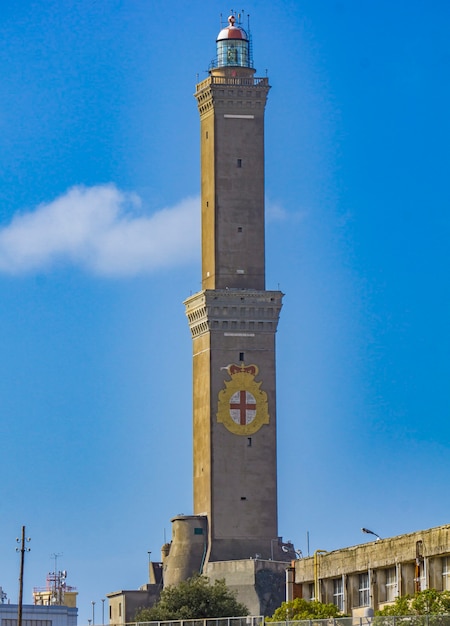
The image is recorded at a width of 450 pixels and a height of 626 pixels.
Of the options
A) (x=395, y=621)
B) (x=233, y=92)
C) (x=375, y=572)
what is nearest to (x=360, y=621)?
(x=395, y=621)

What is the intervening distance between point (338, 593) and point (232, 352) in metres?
51.7

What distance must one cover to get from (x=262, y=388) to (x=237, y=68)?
1164 inches

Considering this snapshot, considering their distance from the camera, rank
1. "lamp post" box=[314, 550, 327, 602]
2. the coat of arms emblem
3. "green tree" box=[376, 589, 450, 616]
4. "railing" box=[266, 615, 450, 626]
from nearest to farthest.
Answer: "railing" box=[266, 615, 450, 626]
"green tree" box=[376, 589, 450, 616]
"lamp post" box=[314, 550, 327, 602]
the coat of arms emblem

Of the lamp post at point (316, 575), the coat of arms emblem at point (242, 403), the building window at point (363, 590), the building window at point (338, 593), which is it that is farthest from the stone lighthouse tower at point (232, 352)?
the building window at point (363, 590)

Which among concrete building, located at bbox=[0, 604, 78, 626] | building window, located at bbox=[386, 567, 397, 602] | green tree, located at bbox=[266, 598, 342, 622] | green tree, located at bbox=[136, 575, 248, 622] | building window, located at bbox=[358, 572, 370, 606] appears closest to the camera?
green tree, located at bbox=[266, 598, 342, 622]

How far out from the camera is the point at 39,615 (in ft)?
627

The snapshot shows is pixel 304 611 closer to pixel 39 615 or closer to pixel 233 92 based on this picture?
pixel 233 92

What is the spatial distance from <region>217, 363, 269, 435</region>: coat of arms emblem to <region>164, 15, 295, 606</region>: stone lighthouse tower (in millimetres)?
85

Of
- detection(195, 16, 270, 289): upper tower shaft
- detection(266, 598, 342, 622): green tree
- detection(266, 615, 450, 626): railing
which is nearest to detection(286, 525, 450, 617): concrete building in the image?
detection(266, 598, 342, 622): green tree

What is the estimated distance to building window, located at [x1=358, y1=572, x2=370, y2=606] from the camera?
358 feet

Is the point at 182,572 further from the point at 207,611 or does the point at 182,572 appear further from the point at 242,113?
the point at 242,113

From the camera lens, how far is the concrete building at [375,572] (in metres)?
101

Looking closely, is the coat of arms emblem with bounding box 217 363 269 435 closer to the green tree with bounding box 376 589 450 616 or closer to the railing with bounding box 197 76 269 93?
the railing with bounding box 197 76 269 93

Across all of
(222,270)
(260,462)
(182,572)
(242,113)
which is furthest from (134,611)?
(242,113)
